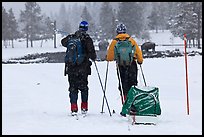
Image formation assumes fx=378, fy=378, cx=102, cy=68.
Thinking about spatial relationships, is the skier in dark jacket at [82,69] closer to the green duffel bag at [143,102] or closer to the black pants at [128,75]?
the black pants at [128,75]

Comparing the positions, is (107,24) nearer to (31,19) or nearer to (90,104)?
(31,19)

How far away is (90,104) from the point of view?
983 cm

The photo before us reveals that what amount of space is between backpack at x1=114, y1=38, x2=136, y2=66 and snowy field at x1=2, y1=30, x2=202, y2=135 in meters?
1.11

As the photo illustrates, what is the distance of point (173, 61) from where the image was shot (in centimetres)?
1995

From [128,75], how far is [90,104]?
2.61 metres

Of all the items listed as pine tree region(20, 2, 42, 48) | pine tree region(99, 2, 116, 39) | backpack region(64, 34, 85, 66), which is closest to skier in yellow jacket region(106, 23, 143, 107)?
backpack region(64, 34, 85, 66)

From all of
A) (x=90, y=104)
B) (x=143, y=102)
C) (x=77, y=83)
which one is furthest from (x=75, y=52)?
(x=90, y=104)

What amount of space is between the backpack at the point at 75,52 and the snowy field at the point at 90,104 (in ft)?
3.54

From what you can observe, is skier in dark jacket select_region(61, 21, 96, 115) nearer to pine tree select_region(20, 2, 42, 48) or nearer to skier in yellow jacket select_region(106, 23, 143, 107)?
skier in yellow jacket select_region(106, 23, 143, 107)

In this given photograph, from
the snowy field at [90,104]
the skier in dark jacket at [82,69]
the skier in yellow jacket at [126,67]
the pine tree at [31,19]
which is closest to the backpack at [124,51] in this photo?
the skier in yellow jacket at [126,67]

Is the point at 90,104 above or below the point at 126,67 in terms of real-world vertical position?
below

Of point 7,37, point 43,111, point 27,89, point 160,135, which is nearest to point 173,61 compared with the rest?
point 27,89

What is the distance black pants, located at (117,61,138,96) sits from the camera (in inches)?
293

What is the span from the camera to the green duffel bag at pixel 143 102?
6848mm
